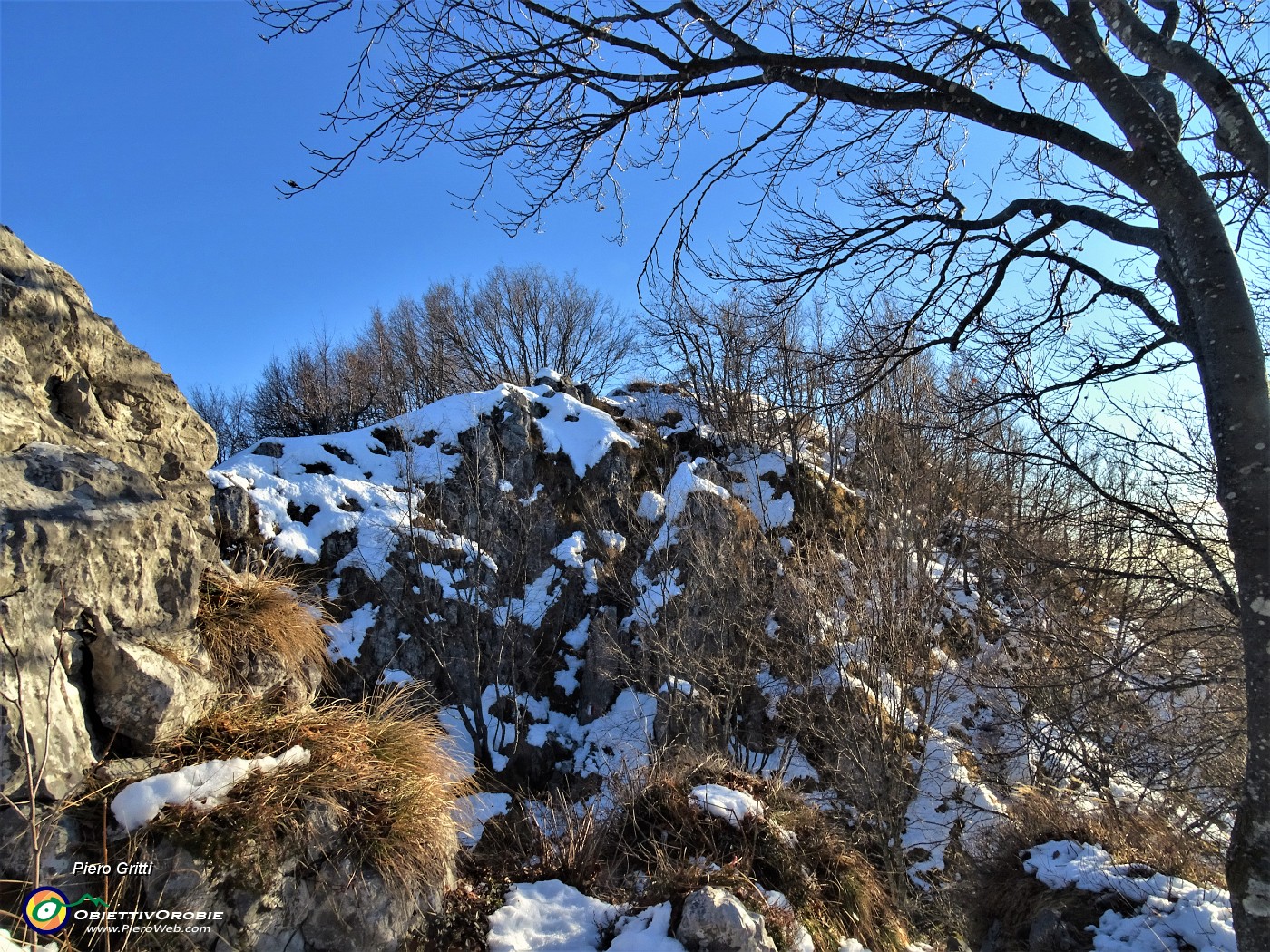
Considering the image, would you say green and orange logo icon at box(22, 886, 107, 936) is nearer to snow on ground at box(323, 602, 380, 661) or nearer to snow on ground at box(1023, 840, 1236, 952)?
snow on ground at box(1023, 840, 1236, 952)

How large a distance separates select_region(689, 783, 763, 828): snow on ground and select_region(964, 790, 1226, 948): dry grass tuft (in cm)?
299

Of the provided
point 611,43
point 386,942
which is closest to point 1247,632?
point 611,43

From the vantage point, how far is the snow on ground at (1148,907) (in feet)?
15.7

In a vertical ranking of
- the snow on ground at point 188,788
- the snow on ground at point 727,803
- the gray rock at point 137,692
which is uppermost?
the gray rock at point 137,692

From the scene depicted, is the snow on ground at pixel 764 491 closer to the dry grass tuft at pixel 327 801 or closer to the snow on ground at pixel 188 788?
the dry grass tuft at pixel 327 801

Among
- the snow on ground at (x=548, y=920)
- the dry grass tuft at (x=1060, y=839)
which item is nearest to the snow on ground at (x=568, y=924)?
the snow on ground at (x=548, y=920)

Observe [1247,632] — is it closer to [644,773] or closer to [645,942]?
[645,942]

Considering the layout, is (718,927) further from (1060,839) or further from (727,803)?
(1060,839)

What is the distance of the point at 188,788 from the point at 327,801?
0.62 meters

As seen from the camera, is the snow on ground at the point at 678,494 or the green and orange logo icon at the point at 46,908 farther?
the snow on ground at the point at 678,494

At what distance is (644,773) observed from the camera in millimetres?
5680

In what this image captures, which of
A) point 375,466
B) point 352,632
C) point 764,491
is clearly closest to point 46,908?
point 352,632

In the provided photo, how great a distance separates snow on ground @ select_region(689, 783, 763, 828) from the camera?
5.00m

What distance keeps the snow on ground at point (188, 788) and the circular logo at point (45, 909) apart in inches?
12.1
